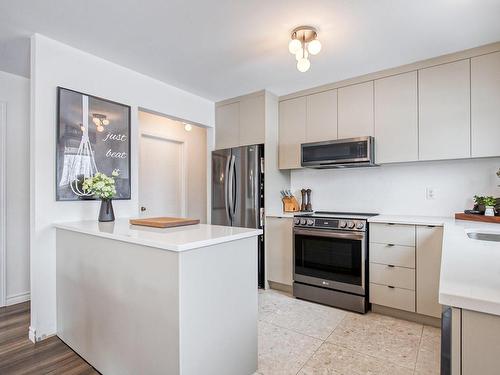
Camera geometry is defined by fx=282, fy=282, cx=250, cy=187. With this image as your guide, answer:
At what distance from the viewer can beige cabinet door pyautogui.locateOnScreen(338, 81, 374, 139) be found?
300cm

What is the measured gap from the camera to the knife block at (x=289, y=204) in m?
3.63

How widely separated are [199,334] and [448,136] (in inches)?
105

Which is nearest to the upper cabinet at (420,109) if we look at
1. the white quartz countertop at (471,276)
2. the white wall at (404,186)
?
the white wall at (404,186)

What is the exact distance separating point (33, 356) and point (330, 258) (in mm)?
2575

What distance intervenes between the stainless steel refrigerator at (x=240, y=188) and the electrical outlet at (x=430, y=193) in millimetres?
1759

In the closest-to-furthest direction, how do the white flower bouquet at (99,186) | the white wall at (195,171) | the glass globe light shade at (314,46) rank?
the glass globe light shade at (314,46)
the white flower bouquet at (99,186)
the white wall at (195,171)

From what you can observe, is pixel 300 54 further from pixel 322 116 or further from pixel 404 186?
pixel 404 186

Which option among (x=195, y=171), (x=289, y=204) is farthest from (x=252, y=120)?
(x=195, y=171)

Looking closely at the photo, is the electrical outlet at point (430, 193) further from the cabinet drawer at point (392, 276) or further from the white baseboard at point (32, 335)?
the white baseboard at point (32, 335)

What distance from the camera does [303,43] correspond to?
89.0 inches

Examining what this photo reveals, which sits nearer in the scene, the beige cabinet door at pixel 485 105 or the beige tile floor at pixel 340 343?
the beige tile floor at pixel 340 343

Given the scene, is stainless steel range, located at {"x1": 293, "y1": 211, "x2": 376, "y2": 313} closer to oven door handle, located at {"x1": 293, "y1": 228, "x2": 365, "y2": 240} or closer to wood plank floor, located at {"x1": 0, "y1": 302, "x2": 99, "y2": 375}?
oven door handle, located at {"x1": 293, "y1": 228, "x2": 365, "y2": 240}

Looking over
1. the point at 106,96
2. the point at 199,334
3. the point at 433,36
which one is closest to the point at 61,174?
the point at 106,96

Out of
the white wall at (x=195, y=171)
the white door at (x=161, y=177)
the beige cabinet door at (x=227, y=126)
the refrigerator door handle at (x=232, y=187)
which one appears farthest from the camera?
the white wall at (x=195, y=171)
